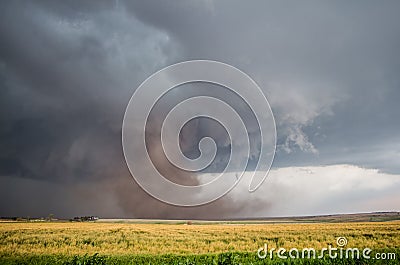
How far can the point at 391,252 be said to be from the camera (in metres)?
22.0

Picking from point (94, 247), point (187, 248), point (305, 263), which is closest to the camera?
point (305, 263)

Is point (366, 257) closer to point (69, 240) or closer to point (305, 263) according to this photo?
point (305, 263)

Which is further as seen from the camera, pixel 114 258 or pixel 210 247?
pixel 210 247

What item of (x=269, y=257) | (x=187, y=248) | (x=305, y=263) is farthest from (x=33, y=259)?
(x=305, y=263)

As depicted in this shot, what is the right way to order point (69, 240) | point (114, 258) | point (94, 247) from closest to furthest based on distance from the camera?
point (114, 258) → point (94, 247) → point (69, 240)

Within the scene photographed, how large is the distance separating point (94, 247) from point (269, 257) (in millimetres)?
17855

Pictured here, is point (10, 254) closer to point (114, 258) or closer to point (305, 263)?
point (114, 258)

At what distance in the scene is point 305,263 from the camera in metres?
20.0

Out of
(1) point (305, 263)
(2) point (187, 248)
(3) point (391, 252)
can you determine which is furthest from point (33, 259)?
(3) point (391, 252)

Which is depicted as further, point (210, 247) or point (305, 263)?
point (210, 247)

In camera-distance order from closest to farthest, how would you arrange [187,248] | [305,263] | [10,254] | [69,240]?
[305,263] → [10,254] → [187,248] → [69,240]

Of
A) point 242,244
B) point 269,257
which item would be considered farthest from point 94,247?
point 269,257

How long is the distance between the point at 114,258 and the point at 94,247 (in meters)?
10.4

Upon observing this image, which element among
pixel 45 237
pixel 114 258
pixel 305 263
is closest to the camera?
pixel 305 263
